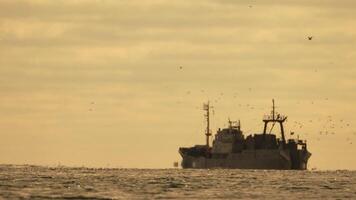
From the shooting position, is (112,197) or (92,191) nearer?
(112,197)

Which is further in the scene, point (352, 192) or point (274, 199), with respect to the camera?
point (352, 192)

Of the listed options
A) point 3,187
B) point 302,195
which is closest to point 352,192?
point 302,195

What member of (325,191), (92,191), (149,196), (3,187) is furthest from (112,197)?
(325,191)

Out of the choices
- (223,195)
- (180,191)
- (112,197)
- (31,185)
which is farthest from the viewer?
(31,185)

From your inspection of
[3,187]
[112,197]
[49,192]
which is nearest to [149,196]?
[112,197]

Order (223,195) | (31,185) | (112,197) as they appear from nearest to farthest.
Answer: (112,197) < (223,195) < (31,185)

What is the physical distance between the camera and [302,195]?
83625 mm

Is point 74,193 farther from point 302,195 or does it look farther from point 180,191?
point 302,195

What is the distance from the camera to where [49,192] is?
266 ft

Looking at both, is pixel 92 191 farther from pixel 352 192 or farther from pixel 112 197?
pixel 352 192

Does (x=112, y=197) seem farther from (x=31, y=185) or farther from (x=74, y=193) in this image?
(x=31, y=185)

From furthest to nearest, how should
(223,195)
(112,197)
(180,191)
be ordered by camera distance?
1. (180,191)
2. (223,195)
3. (112,197)

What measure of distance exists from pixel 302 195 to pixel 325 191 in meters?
8.71

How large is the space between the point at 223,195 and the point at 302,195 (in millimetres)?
6465
